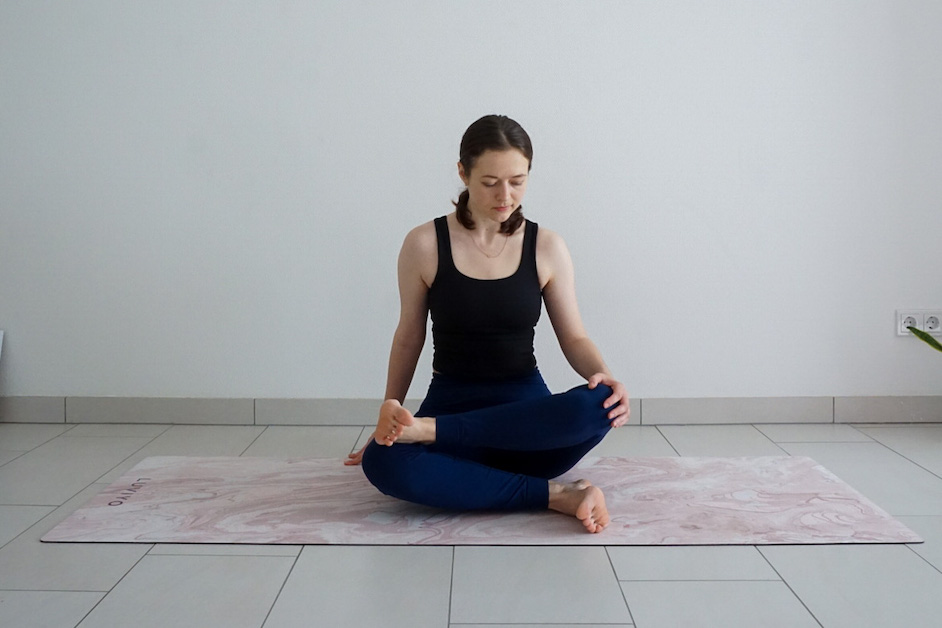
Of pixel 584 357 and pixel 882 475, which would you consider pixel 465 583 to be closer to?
pixel 584 357

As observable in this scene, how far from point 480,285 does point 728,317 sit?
48.9 inches

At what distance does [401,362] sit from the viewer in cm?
230

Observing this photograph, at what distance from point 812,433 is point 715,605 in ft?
5.08

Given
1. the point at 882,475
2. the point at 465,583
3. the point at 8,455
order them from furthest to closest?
the point at 8,455 < the point at 882,475 < the point at 465,583

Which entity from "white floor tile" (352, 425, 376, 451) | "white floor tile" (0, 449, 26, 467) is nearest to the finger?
"white floor tile" (352, 425, 376, 451)

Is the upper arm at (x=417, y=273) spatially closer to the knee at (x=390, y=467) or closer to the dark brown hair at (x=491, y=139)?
the dark brown hair at (x=491, y=139)

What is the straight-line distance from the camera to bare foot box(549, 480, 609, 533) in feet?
6.46

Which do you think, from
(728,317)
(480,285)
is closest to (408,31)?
(480,285)

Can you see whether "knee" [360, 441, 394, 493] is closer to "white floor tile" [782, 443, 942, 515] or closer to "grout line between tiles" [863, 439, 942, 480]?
"white floor tile" [782, 443, 942, 515]

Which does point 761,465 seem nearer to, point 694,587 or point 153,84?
point 694,587

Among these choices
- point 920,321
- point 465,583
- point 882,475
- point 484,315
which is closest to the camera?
point 465,583

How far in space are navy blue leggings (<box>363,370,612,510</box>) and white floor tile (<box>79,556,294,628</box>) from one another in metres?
0.34

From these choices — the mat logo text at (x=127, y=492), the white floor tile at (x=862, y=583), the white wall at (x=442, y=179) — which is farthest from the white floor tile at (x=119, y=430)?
the white floor tile at (x=862, y=583)

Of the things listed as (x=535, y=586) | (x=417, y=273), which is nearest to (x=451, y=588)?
(x=535, y=586)
